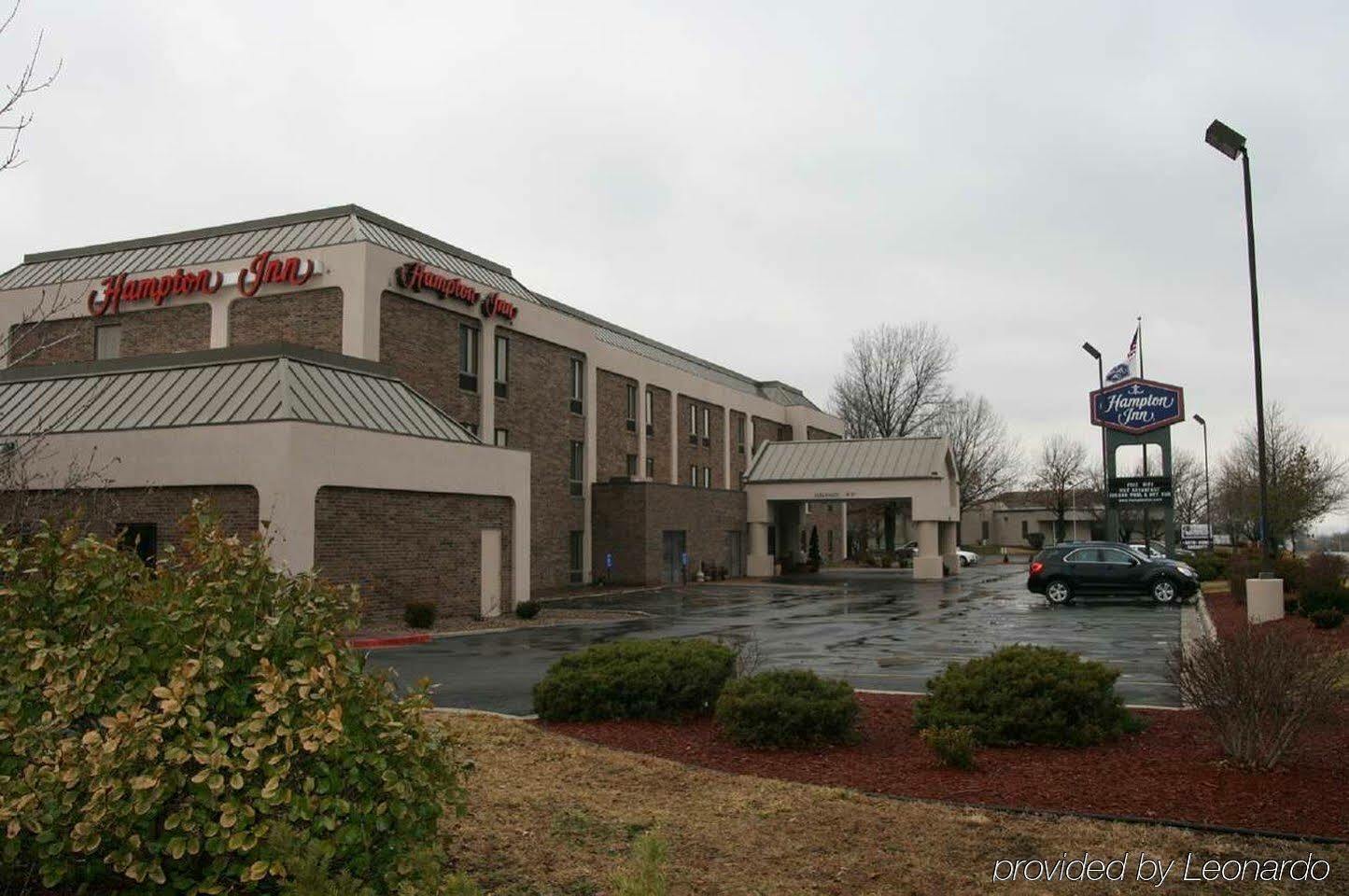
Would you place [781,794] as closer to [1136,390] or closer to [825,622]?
[825,622]

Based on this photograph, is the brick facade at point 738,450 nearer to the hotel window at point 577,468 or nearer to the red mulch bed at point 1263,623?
the hotel window at point 577,468

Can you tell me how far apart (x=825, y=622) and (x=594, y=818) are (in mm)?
18656

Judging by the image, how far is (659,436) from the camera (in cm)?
5206

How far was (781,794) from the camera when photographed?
8023mm

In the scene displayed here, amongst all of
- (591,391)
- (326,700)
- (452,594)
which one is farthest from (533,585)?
(326,700)

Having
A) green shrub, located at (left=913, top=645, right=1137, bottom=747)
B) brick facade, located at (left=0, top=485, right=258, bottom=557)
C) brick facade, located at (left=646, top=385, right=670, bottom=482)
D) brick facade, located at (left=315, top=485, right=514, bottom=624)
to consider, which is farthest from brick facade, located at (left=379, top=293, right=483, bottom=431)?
green shrub, located at (left=913, top=645, right=1137, bottom=747)

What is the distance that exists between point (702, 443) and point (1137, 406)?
2337 centimetres

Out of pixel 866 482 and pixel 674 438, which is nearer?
pixel 866 482

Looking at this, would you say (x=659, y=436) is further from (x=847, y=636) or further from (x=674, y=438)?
(x=847, y=636)

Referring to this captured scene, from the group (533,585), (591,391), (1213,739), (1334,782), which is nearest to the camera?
(1334,782)

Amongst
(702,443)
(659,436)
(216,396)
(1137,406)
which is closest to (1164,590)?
(1137,406)

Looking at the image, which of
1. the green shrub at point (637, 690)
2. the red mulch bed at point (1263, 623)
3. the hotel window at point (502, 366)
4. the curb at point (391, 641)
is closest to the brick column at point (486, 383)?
the hotel window at point (502, 366)

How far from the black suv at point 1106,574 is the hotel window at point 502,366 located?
18.1 meters

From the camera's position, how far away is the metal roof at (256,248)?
3328 cm
